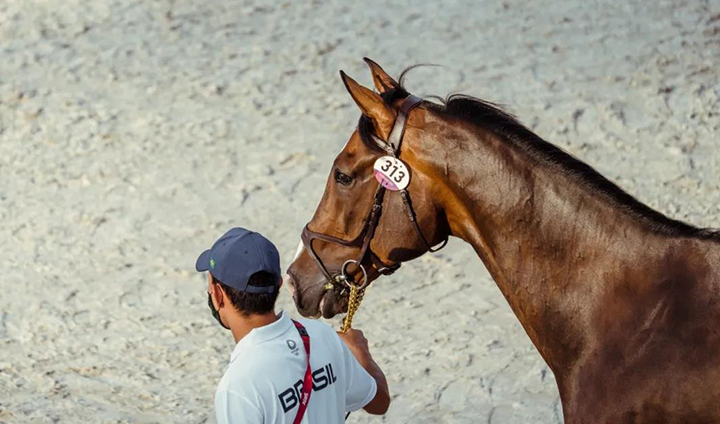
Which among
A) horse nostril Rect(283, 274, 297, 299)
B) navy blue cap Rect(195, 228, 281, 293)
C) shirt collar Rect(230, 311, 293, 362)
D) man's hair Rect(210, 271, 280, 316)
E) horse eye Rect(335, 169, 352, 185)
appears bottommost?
horse nostril Rect(283, 274, 297, 299)

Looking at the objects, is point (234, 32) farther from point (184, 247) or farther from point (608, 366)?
point (608, 366)

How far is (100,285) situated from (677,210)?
3561 mm

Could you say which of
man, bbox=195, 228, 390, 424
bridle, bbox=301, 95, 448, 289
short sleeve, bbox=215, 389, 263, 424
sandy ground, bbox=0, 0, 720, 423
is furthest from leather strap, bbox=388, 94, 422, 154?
sandy ground, bbox=0, 0, 720, 423

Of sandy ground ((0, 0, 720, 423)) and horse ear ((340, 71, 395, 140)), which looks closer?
horse ear ((340, 71, 395, 140))

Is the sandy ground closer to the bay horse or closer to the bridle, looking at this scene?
the bridle

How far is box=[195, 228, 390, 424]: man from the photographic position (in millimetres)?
2693

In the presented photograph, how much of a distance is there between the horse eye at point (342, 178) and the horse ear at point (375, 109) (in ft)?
0.60

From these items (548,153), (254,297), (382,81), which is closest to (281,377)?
(254,297)

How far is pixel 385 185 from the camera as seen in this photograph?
3.44 m

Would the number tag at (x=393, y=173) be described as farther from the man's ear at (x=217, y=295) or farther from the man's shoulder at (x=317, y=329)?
the man's ear at (x=217, y=295)

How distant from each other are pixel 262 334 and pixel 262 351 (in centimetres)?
5

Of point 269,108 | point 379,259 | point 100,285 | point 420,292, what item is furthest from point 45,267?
point 379,259

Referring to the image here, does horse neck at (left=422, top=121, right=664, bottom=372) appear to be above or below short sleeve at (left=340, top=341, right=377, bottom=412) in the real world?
above

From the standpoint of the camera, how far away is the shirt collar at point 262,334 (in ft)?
9.12
